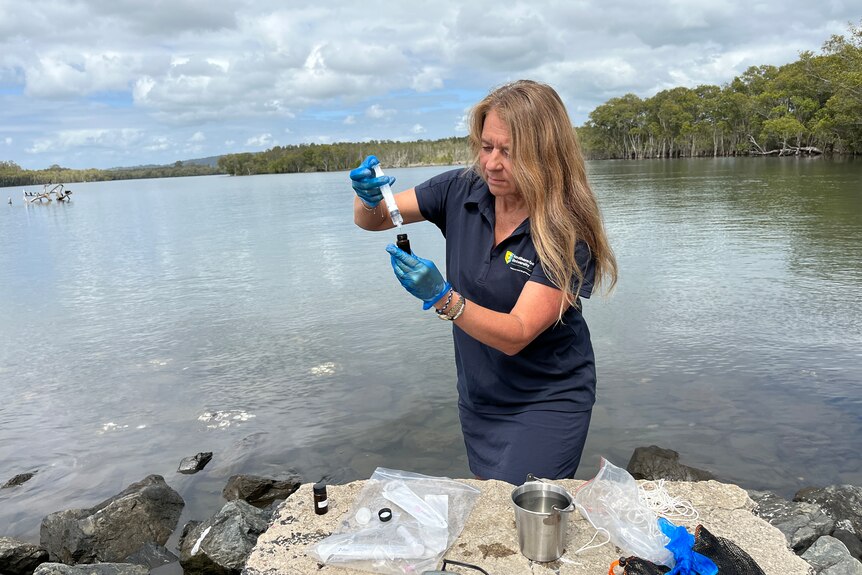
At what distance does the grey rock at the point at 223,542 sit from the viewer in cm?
423

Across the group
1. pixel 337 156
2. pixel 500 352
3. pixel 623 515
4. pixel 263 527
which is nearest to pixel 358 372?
pixel 263 527

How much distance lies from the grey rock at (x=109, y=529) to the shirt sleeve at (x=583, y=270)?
3.80 metres

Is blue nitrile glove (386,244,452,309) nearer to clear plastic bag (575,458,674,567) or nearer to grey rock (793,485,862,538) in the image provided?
clear plastic bag (575,458,674,567)

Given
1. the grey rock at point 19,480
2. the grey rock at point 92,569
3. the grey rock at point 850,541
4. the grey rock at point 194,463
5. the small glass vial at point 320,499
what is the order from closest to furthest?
the small glass vial at point 320,499, the grey rock at point 92,569, the grey rock at point 850,541, the grey rock at point 19,480, the grey rock at point 194,463

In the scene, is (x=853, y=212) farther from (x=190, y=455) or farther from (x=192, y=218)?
(x=192, y=218)

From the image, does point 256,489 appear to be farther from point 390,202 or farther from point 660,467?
point 660,467

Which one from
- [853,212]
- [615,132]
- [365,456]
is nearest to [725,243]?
[853,212]

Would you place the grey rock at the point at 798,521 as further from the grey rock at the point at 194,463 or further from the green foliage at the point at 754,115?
the green foliage at the point at 754,115

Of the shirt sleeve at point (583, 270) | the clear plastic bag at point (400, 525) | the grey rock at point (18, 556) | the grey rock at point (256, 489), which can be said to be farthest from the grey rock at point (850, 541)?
the grey rock at point (18, 556)

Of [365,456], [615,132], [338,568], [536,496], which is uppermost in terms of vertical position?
[615,132]

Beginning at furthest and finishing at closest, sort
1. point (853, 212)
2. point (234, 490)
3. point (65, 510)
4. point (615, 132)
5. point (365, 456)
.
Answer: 1. point (615, 132)
2. point (853, 212)
3. point (365, 456)
4. point (234, 490)
5. point (65, 510)

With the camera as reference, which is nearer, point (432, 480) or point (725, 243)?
point (432, 480)

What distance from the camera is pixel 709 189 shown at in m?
31.6

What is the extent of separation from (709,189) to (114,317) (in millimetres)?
29007
